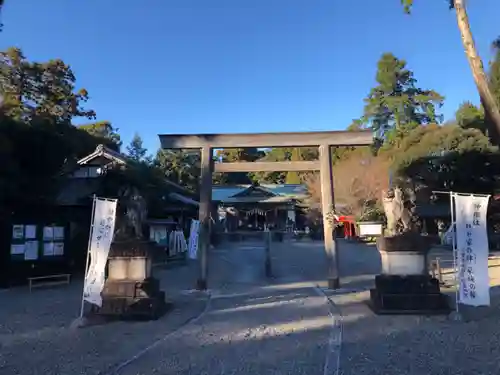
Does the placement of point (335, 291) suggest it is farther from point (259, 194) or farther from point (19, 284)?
point (259, 194)

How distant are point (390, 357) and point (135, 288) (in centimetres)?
460

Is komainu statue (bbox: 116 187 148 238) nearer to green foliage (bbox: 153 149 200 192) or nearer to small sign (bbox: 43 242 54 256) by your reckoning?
small sign (bbox: 43 242 54 256)

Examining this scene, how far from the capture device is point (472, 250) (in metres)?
7.21

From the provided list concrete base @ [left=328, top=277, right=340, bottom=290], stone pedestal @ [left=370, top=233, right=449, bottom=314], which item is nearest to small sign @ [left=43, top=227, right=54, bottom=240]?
concrete base @ [left=328, top=277, right=340, bottom=290]

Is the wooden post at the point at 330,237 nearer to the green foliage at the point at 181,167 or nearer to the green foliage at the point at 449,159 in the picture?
the green foliage at the point at 449,159

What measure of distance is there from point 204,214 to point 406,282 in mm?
5413

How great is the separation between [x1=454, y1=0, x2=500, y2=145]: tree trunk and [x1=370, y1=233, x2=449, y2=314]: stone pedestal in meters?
2.42

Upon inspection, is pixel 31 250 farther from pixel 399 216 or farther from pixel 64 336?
pixel 399 216

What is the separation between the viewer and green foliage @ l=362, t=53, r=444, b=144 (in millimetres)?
41500

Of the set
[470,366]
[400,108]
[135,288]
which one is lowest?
[470,366]

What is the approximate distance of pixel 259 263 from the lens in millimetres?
18484

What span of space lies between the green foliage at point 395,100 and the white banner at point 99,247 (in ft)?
120

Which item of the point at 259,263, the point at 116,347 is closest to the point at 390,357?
the point at 116,347

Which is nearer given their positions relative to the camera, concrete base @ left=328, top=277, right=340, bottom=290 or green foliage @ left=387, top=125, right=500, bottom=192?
concrete base @ left=328, top=277, right=340, bottom=290
